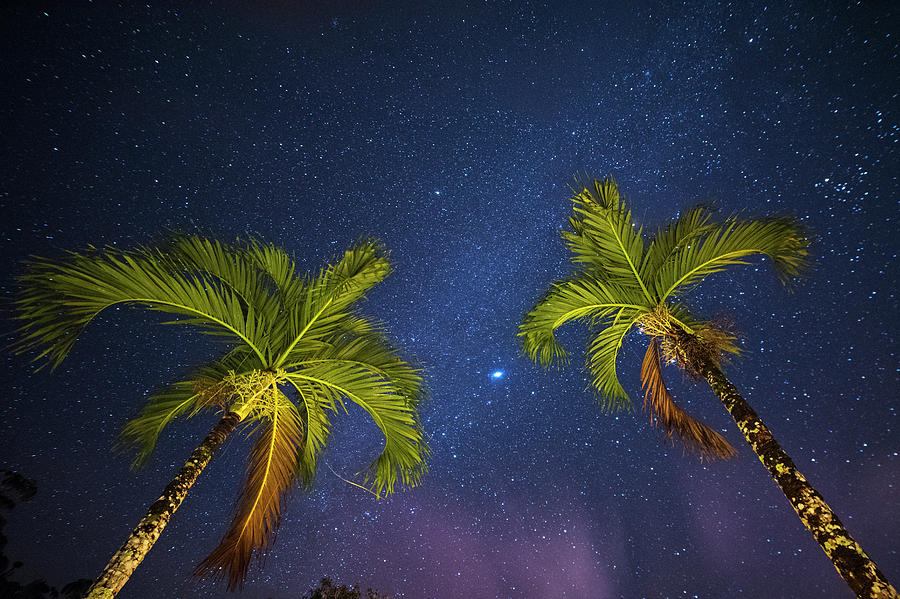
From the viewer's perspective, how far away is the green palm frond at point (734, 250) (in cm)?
475

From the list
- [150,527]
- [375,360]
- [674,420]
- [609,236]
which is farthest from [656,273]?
[150,527]

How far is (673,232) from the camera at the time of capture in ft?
17.0

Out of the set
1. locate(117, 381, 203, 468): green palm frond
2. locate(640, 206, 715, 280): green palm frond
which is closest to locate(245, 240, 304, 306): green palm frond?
locate(117, 381, 203, 468): green palm frond

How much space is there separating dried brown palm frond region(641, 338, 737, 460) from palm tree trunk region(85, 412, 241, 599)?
5708 millimetres

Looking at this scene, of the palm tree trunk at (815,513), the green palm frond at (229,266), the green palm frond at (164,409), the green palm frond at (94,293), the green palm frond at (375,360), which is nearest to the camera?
the palm tree trunk at (815,513)

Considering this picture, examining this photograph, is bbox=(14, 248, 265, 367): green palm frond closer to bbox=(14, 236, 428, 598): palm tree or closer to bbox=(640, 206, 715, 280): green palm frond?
bbox=(14, 236, 428, 598): palm tree

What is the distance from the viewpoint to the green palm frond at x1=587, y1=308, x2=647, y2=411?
18.4 ft

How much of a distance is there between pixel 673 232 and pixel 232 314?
5879 millimetres

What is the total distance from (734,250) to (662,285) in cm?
95

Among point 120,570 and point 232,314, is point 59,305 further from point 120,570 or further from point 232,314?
point 120,570

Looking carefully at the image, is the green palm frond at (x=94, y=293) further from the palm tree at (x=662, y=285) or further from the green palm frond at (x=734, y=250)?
the green palm frond at (x=734, y=250)

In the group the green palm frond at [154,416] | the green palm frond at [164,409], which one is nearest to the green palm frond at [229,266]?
the green palm frond at [164,409]

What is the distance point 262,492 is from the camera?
4.30 metres

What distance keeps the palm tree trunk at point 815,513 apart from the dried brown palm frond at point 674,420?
945 mm
